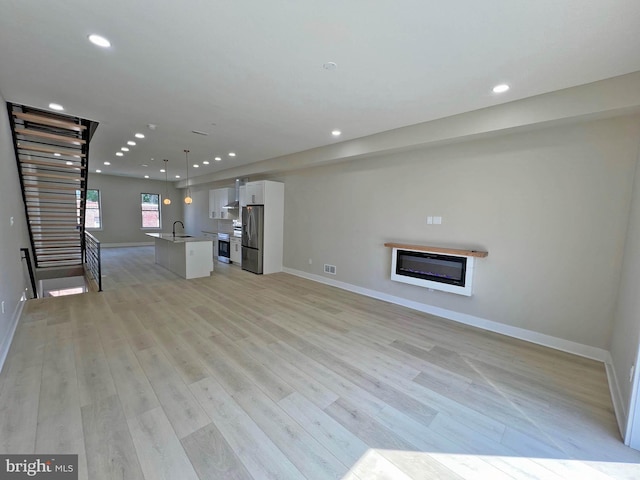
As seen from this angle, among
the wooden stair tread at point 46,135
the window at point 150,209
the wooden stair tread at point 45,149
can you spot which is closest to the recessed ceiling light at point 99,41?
the wooden stair tread at point 46,135

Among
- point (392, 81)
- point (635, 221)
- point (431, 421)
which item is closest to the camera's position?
point (431, 421)

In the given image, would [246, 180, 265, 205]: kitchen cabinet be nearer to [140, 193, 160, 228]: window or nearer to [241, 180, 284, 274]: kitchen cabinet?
[241, 180, 284, 274]: kitchen cabinet

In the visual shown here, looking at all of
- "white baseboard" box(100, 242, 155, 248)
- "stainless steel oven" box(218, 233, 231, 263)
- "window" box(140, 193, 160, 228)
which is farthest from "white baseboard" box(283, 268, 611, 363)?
"window" box(140, 193, 160, 228)

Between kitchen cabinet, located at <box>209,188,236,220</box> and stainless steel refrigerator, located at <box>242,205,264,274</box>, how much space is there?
71.2 inches

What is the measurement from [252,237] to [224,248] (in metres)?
2.11

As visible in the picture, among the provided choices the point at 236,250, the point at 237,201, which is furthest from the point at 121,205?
the point at 236,250

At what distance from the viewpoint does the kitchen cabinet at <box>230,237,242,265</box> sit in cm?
750

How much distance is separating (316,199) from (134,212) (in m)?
8.90

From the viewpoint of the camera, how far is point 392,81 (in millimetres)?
2693

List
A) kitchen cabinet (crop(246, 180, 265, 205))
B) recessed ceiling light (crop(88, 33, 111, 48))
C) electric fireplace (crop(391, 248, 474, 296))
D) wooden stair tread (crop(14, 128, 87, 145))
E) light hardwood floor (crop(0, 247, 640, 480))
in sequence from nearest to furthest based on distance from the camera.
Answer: light hardwood floor (crop(0, 247, 640, 480)), recessed ceiling light (crop(88, 33, 111, 48)), electric fireplace (crop(391, 248, 474, 296)), wooden stair tread (crop(14, 128, 87, 145)), kitchen cabinet (crop(246, 180, 265, 205))

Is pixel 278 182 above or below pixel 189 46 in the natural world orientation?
below

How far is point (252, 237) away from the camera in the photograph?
6797 mm

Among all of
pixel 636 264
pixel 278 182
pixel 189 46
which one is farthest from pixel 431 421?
pixel 278 182

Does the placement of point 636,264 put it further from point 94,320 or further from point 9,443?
point 94,320
